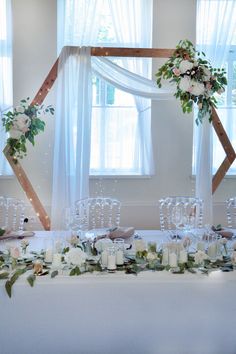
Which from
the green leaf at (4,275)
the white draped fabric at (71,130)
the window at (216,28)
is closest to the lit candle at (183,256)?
the green leaf at (4,275)

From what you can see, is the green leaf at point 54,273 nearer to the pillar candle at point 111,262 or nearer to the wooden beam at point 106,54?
the pillar candle at point 111,262

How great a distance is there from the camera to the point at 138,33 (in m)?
4.34

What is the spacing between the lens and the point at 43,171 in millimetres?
4387

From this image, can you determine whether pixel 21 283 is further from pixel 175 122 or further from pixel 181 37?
pixel 181 37

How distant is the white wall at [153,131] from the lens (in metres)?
4.25

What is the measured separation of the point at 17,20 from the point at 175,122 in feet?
6.45

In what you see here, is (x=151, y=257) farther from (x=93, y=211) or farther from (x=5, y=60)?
(x=5, y=60)

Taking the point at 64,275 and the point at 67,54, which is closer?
the point at 64,275

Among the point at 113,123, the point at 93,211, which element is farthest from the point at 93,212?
the point at 113,123

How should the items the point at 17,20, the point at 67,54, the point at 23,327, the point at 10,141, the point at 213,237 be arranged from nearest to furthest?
the point at 23,327, the point at 213,237, the point at 10,141, the point at 67,54, the point at 17,20

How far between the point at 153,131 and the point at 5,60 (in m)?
1.72

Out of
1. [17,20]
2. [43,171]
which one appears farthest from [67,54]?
[43,171]

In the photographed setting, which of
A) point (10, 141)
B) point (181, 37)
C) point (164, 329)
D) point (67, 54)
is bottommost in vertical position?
point (164, 329)

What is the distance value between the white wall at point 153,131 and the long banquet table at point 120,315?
2.61 meters
